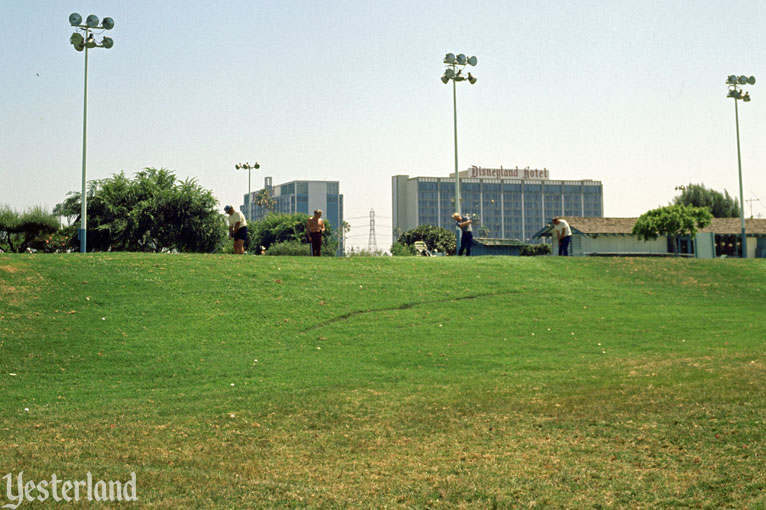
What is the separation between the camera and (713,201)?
102375mm

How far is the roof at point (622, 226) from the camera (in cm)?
6325

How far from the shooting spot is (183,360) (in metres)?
14.9

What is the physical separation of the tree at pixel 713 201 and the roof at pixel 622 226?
34454mm

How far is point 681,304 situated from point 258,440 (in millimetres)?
17102

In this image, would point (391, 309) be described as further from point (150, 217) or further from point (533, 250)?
point (533, 250)

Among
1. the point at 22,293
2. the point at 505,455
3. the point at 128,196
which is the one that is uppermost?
the point at 128,196

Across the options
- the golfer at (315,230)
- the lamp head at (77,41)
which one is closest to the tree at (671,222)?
the golfer at (315,230)

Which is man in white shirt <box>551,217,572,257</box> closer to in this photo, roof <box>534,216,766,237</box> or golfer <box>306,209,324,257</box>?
golfer <box>306,209,324,257</box>

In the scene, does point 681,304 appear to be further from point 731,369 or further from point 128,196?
point 128,196

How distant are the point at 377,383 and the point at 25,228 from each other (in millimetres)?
39410

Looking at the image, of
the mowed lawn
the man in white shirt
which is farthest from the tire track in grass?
the man in white shirt

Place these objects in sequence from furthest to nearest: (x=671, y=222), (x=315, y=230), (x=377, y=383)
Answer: (x=671, y=222)
(x=315, y=230)
(x=377, y=383)

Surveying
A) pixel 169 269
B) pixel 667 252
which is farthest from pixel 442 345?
pixel 667 252

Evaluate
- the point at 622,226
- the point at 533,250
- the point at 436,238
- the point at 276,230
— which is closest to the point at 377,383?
the point at 622,226
